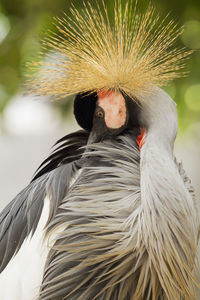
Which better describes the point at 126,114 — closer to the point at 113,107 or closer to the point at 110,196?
the point at 113,107

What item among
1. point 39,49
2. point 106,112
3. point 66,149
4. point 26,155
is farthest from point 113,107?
point 26,155

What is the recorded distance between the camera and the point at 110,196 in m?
0.95

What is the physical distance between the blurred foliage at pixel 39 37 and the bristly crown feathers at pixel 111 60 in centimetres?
32

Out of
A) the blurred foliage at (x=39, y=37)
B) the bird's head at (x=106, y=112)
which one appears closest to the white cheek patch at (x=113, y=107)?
the bird's head at (x=106, y=112)

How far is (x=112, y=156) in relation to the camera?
102 cm

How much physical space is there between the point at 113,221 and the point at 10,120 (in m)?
0.83

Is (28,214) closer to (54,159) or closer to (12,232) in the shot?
(12,232)

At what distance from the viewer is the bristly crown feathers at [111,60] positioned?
1.00 m

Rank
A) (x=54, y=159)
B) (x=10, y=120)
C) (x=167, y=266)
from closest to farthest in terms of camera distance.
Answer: (x=167, y=266)
(x=54, y=159)
(x=10, y=120)

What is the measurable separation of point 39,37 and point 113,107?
44 centimetres

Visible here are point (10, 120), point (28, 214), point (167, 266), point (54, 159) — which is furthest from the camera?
point (10, 120)

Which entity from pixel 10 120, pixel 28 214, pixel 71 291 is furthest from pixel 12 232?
pixel 10 120

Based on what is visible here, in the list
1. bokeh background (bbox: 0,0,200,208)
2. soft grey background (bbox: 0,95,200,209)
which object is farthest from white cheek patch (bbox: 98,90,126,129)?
soft grey background (bbox: 0,95,200,209)

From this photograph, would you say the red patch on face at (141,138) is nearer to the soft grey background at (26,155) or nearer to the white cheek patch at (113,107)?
the white cheek patch at (113,107)
